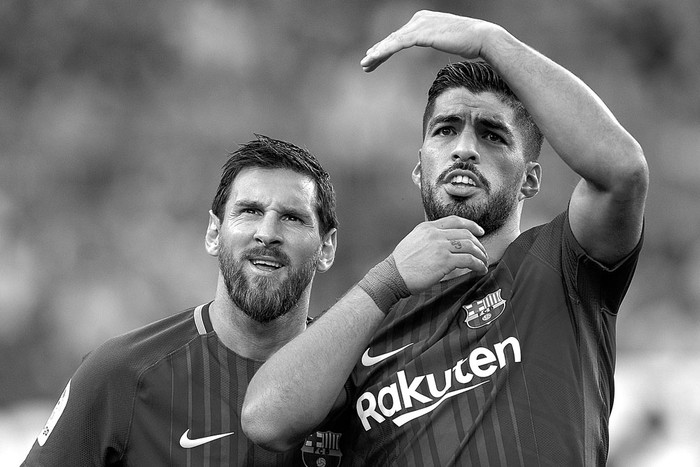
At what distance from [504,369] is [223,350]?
3.34 feet

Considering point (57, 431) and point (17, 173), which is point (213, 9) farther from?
point (57, 431)

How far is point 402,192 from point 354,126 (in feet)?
2.43

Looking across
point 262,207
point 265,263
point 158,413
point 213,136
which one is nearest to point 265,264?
point 265,263

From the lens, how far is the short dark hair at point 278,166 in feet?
11.6

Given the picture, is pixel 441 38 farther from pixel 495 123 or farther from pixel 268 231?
pixel 268 231

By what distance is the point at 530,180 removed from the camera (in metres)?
3.27

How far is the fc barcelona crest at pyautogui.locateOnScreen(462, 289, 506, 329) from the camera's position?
2.89m

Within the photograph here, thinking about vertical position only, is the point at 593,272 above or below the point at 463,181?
below

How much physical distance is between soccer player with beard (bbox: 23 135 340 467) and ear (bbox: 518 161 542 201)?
2.48 ft

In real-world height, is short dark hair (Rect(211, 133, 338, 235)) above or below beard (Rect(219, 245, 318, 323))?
above

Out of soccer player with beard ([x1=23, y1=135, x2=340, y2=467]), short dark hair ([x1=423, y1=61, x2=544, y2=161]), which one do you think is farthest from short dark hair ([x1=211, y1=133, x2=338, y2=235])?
short dark hair ([x1=423, y1=61, x2=544, y2=161])

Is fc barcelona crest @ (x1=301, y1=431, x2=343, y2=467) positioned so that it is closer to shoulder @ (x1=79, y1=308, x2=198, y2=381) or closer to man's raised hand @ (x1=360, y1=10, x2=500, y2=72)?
shoulder @ (x1=79, y1=308, x2=198, y2=381)

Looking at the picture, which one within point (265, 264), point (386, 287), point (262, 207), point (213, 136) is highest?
point (213, 136)

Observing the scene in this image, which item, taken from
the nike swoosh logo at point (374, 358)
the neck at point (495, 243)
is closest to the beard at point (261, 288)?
the nike swoosh logo at point (374, 358)
